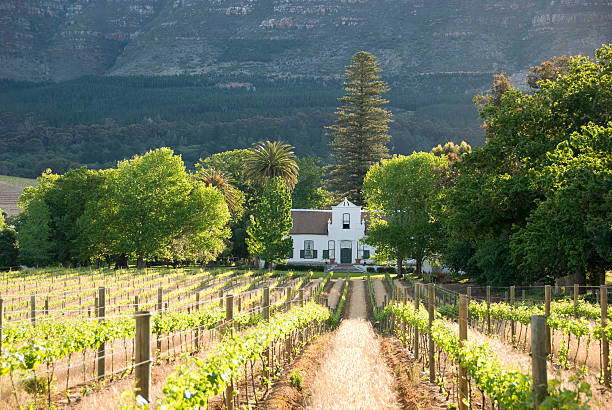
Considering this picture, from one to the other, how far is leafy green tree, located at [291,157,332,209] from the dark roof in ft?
53.9

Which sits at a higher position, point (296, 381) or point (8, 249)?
point (8, 249)

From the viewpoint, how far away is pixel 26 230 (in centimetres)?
5772

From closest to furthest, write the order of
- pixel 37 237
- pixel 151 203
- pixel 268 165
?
pixel 151 203 < pixel 37 237 < pixel 268 165

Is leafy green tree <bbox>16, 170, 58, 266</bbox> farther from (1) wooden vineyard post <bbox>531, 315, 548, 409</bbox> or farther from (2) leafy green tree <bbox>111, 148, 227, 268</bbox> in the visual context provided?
(1) wooden vineyard post <bbox>531, 315, 548, 409</bbox>

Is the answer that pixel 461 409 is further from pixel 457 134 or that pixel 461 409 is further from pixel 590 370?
pixel 457 134

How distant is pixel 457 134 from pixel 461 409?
181061 mm

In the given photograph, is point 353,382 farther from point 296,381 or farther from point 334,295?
point 334,295

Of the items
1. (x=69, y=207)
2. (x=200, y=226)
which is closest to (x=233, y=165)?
(x=200, y=226)

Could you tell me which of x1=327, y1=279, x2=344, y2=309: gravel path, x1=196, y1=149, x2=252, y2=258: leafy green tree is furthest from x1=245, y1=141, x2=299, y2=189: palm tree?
x1=327, y1=279, x2=344, y2=309: gravel path

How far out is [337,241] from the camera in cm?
6912

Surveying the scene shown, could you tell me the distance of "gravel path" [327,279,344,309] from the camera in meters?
35.4

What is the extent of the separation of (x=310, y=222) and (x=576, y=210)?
48176mm

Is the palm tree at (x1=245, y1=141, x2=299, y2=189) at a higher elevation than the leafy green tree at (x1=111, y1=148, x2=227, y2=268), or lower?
higher

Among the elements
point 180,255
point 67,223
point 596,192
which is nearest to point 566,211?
point 596,192
